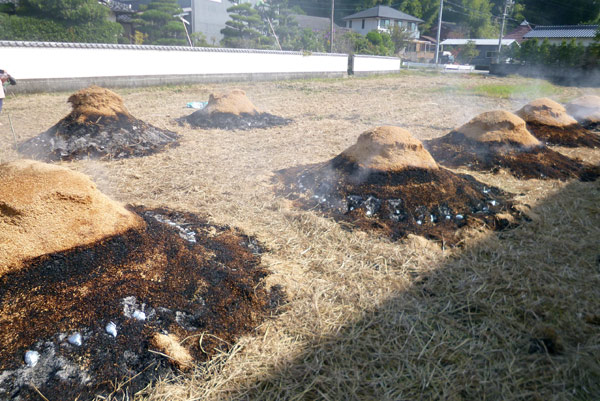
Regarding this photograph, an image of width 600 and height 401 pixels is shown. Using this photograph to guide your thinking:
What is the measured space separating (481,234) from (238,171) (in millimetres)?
3217

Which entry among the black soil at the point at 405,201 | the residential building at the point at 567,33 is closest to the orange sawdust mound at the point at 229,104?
the black soil at the point at 405,201

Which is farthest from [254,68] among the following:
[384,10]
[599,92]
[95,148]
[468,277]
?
[384,10]

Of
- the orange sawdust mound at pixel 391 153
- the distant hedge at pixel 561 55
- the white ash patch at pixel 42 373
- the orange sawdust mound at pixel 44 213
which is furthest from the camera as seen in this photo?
the distant hedge at pixel 561 55

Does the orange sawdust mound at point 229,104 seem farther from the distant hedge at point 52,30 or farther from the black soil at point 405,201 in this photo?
the distant hedge at point 52,30

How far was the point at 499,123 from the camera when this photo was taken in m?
5.97

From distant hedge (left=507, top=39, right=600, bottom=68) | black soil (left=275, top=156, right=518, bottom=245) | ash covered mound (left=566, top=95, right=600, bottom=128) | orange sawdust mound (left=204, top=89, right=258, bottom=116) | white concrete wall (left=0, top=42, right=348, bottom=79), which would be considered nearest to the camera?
black soil (left=275, top=156, right=518, bottom=245)

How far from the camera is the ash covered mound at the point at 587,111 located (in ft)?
29.9

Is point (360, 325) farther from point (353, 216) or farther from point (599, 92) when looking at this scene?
point (599, 92)

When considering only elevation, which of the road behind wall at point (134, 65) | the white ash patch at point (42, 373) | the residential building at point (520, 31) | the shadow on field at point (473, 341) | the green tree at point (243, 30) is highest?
the residential building at point (520, 31)

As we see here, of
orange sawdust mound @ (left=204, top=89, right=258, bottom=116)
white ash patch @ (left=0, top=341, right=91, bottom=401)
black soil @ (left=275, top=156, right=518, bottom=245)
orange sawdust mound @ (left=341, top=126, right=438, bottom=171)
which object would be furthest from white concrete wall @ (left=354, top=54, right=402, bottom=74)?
white ash patch @ (left=0, top=341, right=91, bottom=401)

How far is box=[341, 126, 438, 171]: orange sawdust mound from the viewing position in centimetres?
423

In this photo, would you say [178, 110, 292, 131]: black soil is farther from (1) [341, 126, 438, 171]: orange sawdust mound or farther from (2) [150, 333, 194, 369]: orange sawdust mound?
(2) [150, 333, 194, 369]: orange sawdust mound

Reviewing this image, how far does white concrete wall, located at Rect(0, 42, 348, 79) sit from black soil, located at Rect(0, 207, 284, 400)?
1142 cm

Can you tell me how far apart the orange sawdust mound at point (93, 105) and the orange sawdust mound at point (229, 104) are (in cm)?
224
